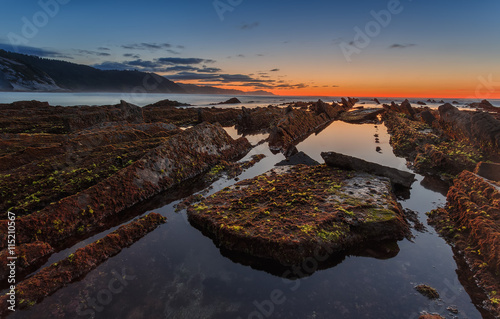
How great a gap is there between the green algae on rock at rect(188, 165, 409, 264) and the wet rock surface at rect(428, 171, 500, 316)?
1.51 meters

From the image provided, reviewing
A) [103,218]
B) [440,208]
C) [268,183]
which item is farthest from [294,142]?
[103,218]

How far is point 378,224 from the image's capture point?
783 centimetres

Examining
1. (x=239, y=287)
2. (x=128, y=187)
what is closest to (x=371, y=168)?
(x=239, y=287)

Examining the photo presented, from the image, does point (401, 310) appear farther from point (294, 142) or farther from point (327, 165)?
point (294, 142)

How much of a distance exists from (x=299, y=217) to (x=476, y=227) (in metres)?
5.72

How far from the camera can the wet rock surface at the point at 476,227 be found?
234 inches

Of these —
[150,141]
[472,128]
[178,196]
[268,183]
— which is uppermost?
[472,128]

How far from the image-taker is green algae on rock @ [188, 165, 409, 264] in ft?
23.2

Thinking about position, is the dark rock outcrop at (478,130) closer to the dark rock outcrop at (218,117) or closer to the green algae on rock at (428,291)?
the green algae on rock at (428,291)

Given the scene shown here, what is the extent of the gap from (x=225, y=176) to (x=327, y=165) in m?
6.34

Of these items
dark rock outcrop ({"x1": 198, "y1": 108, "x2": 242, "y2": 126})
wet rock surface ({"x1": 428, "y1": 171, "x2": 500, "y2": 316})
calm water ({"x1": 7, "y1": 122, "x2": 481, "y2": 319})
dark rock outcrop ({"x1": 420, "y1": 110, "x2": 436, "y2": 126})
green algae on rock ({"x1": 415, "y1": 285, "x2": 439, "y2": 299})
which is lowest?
calm water ({"x1": 7, "y1": 122, "x2": 481, "y2": 319})

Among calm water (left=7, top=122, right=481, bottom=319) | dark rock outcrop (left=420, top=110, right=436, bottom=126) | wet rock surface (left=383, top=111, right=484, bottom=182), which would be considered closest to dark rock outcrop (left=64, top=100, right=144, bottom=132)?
calm water (left=7, top=122, right=481, bottom=319)

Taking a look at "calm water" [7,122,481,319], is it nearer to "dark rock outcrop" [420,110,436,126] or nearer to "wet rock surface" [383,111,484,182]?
"wet rock surface" [383,111,484,182]

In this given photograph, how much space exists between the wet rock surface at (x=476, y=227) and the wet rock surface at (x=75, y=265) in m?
10.1
